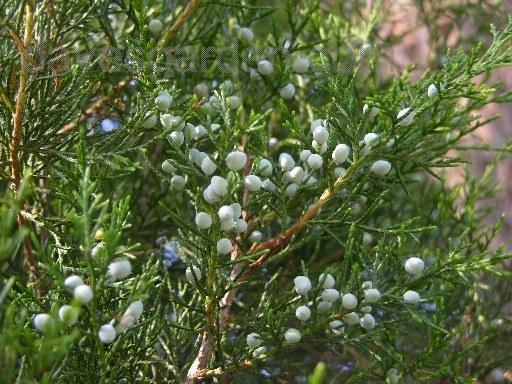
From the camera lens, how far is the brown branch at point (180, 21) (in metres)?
1.20

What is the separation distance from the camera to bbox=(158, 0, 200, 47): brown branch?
47.4 inches

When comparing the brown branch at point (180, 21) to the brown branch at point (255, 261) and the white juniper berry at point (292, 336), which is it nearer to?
the brown branch at point (255, 261)

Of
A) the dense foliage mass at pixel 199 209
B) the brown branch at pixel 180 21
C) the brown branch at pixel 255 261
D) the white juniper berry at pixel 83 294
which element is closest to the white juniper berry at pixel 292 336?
the dense foliage mass at pixel 199 209

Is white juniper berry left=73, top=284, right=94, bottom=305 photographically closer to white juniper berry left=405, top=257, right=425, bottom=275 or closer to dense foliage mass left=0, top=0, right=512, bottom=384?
dense foliage mass left=0, top=0, right=512, bottom=384

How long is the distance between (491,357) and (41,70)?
1.15 m

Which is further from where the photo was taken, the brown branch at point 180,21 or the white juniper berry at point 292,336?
A: the brown branch at point 180,21

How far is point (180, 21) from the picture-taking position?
1222mm

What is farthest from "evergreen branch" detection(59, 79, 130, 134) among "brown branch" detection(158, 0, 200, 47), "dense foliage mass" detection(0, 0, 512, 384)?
"brown branch" detection(158, 0, 200, 47)

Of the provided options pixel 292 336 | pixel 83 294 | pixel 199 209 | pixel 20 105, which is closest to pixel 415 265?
pixel 292 336

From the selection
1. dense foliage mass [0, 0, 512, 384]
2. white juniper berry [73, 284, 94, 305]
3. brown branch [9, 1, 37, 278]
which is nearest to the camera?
white juniper berry [73, 284, 94, 305]

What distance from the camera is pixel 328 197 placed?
1.06m

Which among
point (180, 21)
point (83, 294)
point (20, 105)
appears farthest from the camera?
point (180, 21)

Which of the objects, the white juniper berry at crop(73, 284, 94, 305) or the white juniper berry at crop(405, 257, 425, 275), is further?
the white juniper berry at crop(405, 257, 425, 275)

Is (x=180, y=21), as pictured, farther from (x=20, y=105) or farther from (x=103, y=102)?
(x=20, y=105)
